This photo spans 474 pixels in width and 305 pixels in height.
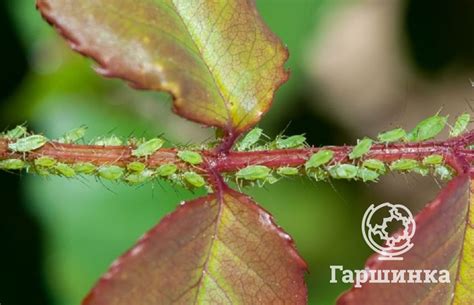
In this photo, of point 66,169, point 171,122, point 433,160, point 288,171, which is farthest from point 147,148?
point 171,122

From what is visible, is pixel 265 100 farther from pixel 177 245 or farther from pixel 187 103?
pixel 177 245

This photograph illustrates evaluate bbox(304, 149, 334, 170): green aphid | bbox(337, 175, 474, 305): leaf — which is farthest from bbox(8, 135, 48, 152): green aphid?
bbox(337, 175, 474, 305): leaf

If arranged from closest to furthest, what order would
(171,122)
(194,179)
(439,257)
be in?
1. (439,257)
2. (194,179)
3. (171,122)

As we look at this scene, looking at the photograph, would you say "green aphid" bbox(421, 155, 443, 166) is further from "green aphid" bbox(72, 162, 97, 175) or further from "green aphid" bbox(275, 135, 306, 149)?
"green aphid" bbox(72, 162, 97, 175)

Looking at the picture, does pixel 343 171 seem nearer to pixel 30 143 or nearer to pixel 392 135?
pixel 392 135

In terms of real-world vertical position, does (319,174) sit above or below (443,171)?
below

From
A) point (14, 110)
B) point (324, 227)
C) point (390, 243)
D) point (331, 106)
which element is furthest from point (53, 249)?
point (390, 243)
